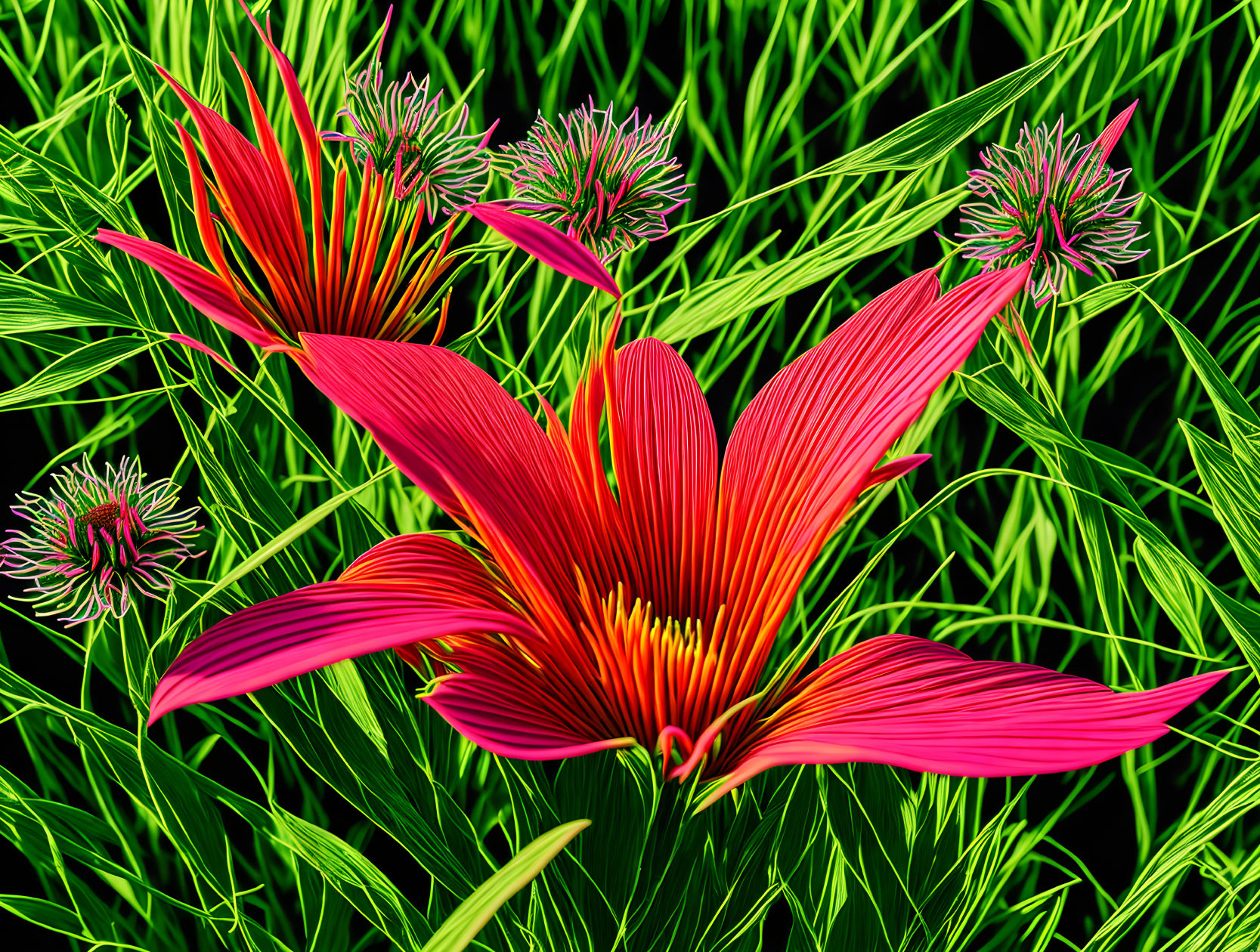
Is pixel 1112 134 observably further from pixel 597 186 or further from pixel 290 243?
pixel 290 243

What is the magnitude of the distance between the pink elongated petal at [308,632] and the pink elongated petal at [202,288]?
87mm

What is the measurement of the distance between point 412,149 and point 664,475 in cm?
17

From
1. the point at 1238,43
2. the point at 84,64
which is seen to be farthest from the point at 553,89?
the point at 1238,43

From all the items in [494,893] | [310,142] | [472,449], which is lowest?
[494,893]

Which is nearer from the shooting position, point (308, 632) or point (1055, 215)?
point (308, 632)

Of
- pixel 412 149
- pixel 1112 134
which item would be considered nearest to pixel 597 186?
pixel 412 149

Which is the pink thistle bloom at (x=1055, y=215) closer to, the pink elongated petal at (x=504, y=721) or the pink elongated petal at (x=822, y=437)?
the pink elongated petal at (x=822, y=437)

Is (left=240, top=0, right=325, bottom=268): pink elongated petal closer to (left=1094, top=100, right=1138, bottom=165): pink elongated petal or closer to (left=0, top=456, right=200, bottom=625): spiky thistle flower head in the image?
(left=0, top=456, right=200, bottom=625): spiky thistle flower head

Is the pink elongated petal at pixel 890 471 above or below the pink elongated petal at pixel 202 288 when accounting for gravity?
below

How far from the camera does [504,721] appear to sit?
22 centimetres

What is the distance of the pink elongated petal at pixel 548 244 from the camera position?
24 cm

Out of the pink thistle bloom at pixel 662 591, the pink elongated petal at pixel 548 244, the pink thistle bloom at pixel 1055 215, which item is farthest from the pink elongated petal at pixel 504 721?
the pink thistle bloom at pixel 1055 215

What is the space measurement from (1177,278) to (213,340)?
1.50 feet

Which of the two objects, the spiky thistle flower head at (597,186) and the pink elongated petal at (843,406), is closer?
the pink elongated petal at (843,406)
